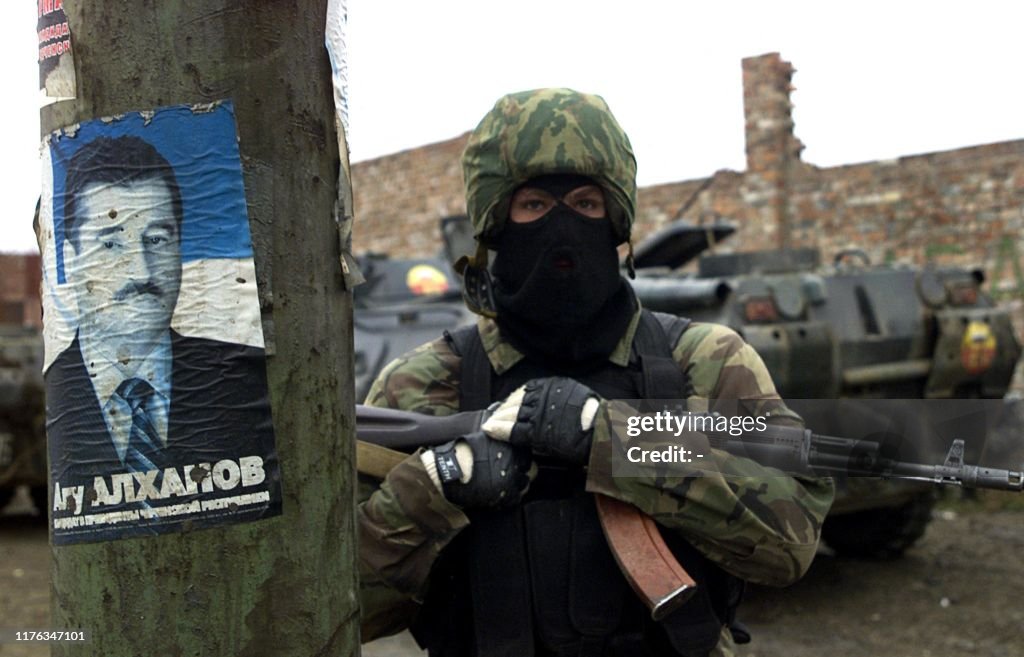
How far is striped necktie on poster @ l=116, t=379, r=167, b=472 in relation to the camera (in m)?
1.07

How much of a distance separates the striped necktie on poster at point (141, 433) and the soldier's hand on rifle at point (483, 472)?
808 mm

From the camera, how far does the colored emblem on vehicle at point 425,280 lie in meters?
8.16

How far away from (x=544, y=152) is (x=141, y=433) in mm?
1113

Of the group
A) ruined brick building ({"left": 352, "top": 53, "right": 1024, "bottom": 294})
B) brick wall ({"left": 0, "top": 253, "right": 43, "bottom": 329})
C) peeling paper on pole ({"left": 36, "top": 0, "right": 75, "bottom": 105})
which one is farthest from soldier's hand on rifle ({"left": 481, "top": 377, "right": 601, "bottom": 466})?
brick wall ({"left": 0, "top": 253, "right": 43, "bottom": 329})

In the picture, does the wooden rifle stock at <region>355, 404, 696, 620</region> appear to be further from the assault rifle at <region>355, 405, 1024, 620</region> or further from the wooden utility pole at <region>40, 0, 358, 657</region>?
the wooden utility pole at <region>40, 0, 358, 657</region>

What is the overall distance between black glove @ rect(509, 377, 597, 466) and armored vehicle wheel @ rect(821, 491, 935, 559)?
5.68 meters

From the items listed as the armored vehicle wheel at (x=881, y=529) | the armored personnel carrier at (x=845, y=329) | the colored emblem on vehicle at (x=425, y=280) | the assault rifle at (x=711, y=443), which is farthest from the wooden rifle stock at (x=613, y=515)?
the colored emblem on vehicle at (x=425, y=280)

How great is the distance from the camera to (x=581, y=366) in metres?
2.05

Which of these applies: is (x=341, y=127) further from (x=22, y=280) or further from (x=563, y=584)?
(x=22, y=280)

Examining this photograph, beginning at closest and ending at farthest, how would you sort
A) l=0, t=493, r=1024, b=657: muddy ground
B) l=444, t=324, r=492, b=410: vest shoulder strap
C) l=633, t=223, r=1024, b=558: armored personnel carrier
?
l=444, t=324, r=492, b=410: vest shoulder strap, l=0, t=493, r=1024, b=657: muddy ground, l=633, t=223, r=1024, b=558: armored personnel carrier

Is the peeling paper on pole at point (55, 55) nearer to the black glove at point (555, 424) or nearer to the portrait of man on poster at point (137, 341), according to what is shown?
the portrait of man on poster at point (137, 341)

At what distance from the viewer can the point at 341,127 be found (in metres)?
1.19

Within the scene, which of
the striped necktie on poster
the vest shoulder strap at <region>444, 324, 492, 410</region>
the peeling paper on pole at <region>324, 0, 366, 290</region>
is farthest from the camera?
the vest shoulder strap at <region>444, 324, 492, 410</region>

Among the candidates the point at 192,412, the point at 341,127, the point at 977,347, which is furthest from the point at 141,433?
the point at 977,347
